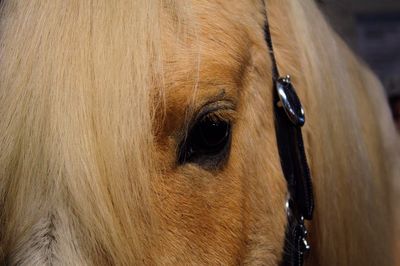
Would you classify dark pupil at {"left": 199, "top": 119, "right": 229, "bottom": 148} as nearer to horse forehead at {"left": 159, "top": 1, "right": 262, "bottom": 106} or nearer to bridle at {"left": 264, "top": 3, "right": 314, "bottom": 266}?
horse forehead at {"left": 159, "top": 1, "right": 262, "bottom": 106}

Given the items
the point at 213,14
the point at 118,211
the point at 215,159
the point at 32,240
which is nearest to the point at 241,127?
the point at 215,159

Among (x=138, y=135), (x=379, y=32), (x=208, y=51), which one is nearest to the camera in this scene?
(x=138, y=135)

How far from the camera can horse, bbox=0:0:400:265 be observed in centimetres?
88

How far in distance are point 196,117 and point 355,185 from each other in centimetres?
55

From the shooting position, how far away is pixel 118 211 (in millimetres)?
911

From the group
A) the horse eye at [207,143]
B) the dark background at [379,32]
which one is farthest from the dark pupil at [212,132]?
the dark background at [379,32]

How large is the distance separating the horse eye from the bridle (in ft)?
0.61

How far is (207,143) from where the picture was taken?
1048 mm

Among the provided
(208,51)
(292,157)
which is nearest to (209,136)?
(208,51)

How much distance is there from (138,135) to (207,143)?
6.4 inches

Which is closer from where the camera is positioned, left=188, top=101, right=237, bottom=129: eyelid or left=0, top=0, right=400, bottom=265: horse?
left=0, top=0, right=400, bottom=265: horse

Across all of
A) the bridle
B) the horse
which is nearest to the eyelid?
the horse

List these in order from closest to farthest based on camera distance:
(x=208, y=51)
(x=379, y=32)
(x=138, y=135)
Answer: (x=138, y=135) → (x=208, y=51) → (x=379, y=32)

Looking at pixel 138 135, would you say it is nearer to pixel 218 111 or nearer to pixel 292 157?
pixel 218 111
